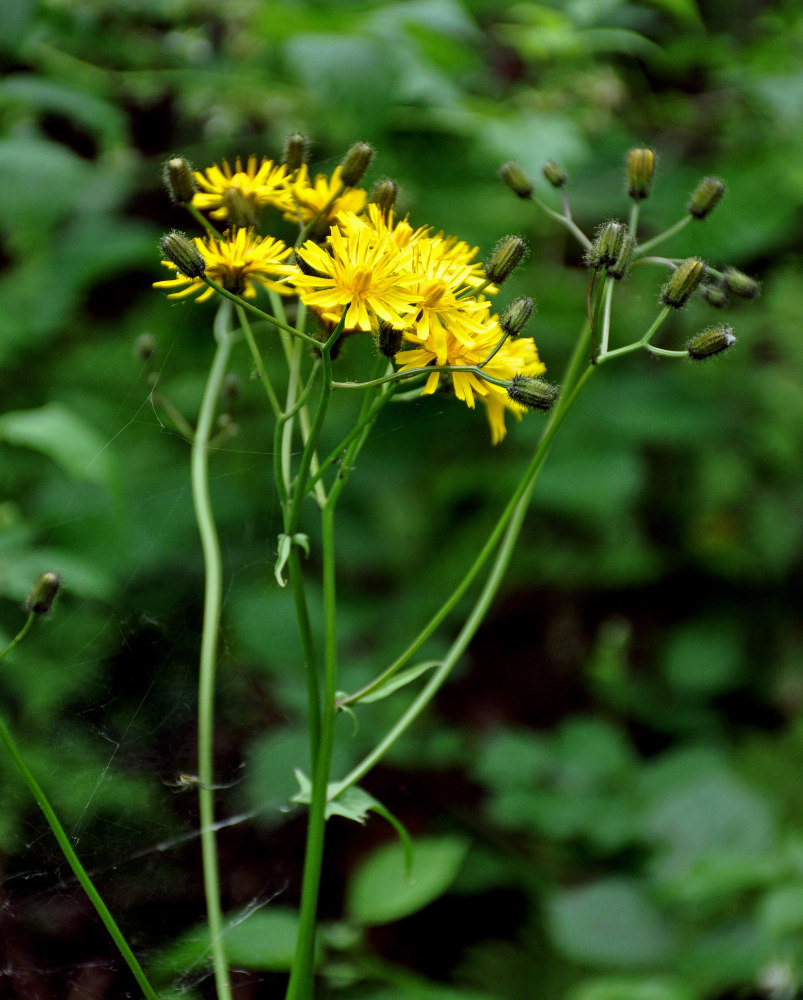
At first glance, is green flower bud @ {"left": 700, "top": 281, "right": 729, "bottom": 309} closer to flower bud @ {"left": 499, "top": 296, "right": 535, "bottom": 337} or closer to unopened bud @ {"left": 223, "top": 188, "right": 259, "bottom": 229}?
flower bud @ {"left": 499, "top": 296, "right": 535, "bottom": 337}

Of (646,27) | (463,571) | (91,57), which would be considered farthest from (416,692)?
(646,27)

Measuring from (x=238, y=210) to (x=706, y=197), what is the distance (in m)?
0.49

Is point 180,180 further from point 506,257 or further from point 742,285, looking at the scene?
point 742,285

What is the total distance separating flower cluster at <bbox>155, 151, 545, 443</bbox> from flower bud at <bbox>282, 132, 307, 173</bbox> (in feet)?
0.05

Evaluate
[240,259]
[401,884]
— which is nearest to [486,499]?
[401,884]

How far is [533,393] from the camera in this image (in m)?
0.70

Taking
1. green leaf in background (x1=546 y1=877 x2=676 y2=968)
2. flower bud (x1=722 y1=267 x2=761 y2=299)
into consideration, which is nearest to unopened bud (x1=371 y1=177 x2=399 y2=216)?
flower bud (x1=722 y1=267 x2=761 y2=299)

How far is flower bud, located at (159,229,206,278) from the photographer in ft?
2.22

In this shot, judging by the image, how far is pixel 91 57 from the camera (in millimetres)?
2441

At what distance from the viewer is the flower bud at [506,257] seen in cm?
75

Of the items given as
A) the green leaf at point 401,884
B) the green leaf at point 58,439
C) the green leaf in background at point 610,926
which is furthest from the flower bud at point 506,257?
the green leaf in background at point 610,926

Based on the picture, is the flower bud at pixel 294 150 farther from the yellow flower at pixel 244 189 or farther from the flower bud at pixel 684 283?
the flower bud at pixel 684 283

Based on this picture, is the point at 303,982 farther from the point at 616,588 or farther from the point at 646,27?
the point at 646,27

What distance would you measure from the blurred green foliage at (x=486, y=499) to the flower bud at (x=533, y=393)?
55cm
